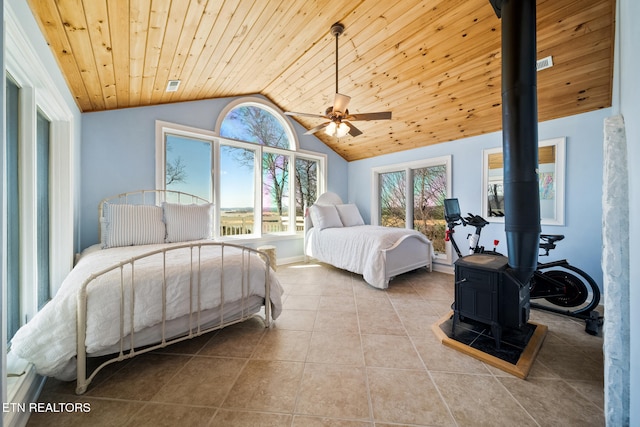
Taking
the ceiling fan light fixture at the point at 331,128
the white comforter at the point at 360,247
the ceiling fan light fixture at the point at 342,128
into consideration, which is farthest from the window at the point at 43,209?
the white comforter at the point at 360,247

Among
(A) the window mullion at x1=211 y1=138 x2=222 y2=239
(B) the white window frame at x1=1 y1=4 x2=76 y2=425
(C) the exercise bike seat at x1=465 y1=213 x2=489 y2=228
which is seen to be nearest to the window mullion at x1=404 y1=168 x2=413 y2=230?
(C) the exercise bike seat at x1=465 y1=213 x2=489 y2=228

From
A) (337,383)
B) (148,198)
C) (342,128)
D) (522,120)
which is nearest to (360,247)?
(342,128)

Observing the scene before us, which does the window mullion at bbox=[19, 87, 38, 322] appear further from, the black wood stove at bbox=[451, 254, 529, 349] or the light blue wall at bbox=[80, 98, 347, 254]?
the black wood stove at bbox=[451, 254, 529, 349]

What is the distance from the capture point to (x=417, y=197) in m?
4.41

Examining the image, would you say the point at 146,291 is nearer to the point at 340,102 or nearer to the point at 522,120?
the point at 340,102

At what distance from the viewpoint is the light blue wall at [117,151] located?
269cm

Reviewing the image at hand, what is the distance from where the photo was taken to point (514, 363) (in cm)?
156

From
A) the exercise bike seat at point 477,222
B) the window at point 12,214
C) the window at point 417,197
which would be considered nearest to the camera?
the window at point 12,214

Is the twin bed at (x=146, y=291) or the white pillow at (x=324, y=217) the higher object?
the white pillow at (x=324, y=217)

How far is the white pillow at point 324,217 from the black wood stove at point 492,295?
2.42m

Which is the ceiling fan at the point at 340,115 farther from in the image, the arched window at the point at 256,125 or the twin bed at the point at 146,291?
the arched window at the point at 256,125

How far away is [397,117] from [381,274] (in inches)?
94.9

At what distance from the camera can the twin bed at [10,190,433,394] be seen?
126 cm

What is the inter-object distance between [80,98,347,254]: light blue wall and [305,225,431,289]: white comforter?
2612 mm
